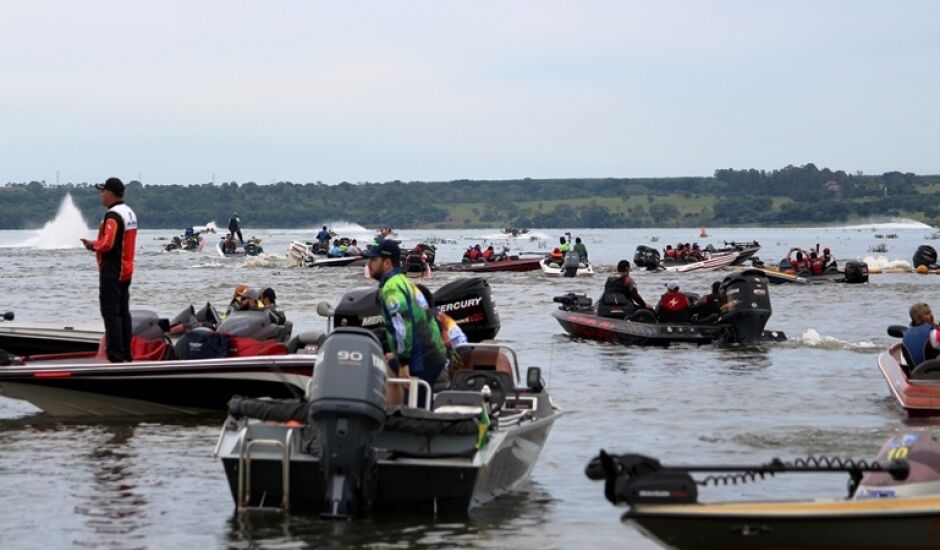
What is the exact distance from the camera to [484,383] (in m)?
12.5

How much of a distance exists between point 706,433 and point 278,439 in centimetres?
637

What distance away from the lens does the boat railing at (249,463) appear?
10.4 m

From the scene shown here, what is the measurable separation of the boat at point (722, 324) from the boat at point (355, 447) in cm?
1453

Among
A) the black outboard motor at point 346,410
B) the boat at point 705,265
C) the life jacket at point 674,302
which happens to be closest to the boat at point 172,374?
the black outboard motor at point 346,410

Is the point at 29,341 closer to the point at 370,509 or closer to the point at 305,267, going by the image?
the point at 370,509

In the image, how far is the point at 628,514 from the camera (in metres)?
8.27

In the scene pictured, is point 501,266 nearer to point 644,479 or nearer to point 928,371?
point 928,371

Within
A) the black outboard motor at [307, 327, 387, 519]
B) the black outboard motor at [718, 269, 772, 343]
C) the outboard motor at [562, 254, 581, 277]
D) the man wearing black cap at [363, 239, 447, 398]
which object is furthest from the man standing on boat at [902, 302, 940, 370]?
the outboard motor at [562, 254, 581, 277]

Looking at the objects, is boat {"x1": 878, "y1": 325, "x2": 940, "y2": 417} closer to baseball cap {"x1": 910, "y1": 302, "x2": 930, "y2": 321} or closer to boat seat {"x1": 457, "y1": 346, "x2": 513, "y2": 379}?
baseball cap {"x1": 910, "y1": 302, "x2": 930, "y2": 321}

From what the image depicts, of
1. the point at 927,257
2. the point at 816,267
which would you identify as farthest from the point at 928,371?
the point at 927,257

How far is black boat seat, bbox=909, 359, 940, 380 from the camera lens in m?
16.3

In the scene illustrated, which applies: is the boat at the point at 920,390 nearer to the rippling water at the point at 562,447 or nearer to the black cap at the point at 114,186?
the rippling water at the point at 562,447

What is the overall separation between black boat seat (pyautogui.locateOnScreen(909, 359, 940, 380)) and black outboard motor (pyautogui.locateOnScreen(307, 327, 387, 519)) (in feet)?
26.1

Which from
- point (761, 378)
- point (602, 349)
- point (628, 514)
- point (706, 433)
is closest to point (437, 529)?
point (628, 514)
